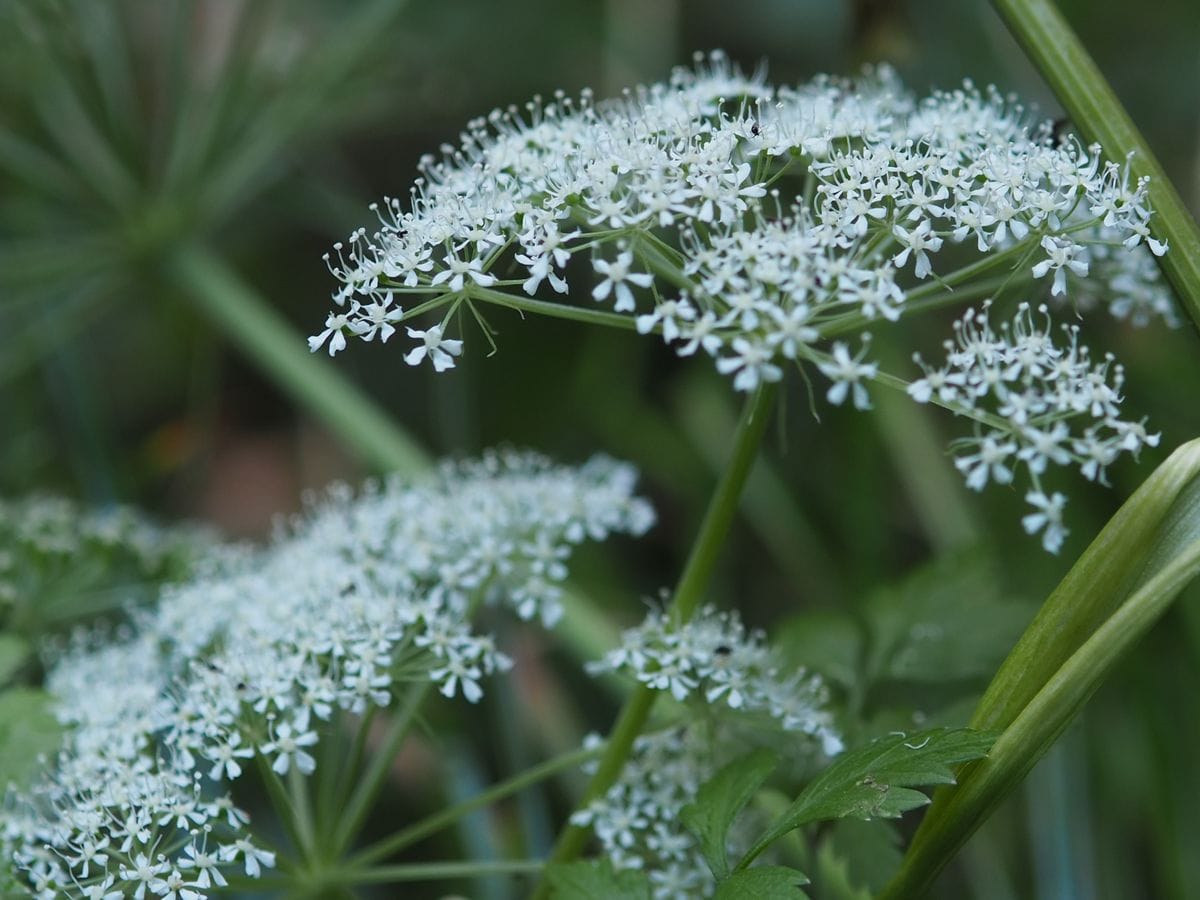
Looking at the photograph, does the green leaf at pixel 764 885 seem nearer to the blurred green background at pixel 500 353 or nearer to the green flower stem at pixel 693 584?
the green flower stem at pixel 693 584

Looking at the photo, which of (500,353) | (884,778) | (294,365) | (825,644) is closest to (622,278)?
(884,778)

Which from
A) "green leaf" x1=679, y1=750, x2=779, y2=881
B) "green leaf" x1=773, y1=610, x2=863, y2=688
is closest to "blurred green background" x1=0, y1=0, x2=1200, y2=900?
"green leaf" x1=773, y1=610, x2=863, y2=688

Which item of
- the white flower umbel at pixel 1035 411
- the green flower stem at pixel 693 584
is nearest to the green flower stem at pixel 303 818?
the green flower stem at pixel 693 584

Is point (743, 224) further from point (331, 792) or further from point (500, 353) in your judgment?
point (500, 353)

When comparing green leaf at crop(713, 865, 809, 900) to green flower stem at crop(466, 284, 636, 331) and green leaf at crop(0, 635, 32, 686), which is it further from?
green leaf at crop(0, 635, 32, 686)

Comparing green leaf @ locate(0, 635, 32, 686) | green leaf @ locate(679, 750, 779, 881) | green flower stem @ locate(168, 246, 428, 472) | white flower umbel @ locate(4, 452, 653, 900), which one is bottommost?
green leaf @ locate(679, 750, 779, 881)
